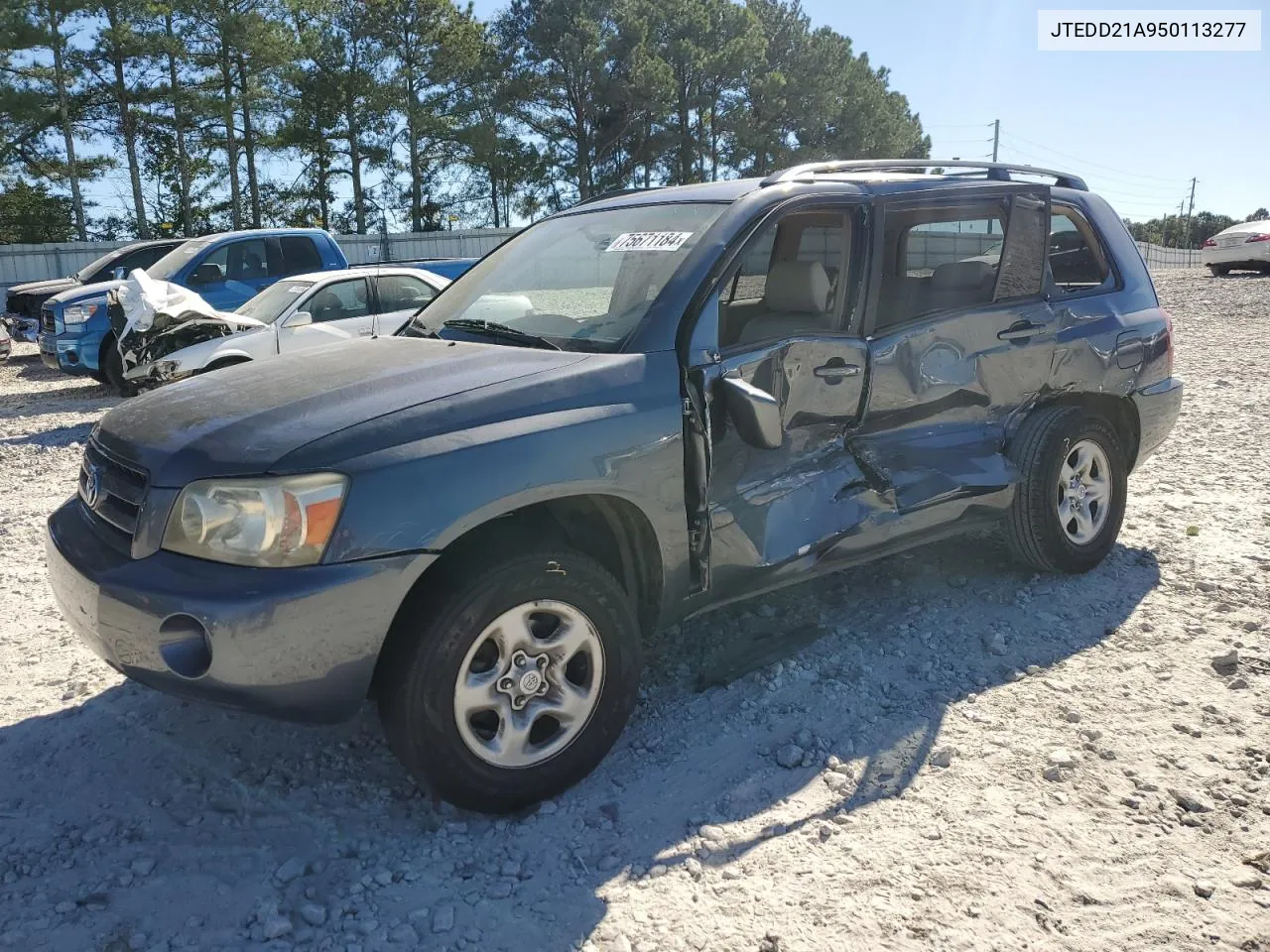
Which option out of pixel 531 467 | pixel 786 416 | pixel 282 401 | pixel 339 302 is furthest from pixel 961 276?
pixel 339 302

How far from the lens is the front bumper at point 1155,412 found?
4828mm

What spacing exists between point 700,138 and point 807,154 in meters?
7.35

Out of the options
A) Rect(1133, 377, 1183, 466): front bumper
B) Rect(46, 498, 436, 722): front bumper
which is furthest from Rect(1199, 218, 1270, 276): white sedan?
Rect(46, 498, 436, 722): front bumper

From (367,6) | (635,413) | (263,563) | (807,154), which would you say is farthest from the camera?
(807,154)

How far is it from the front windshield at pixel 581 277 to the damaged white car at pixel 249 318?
15.6 ft

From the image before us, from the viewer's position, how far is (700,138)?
43.1 meters

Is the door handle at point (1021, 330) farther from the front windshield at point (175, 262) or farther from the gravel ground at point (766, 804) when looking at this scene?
the front windshield at point (175, 262)

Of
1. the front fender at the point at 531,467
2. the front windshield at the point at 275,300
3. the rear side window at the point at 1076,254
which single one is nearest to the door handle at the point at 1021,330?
the rear side window at the point at 1076,254

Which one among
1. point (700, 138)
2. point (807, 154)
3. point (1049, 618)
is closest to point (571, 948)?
point (1049, 618)

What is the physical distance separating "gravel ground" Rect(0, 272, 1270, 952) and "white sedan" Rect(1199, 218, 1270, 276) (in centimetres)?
2117

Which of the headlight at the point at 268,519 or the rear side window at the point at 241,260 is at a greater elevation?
the rear side window at the point at 241,260

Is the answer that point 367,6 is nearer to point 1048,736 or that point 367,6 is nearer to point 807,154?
point 807,154

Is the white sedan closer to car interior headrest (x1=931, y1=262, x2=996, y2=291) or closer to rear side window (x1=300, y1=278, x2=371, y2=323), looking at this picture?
rear side window (x1=300, y1=278, x2=371, y2=323)

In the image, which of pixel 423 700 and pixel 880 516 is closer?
pixel 423 700
